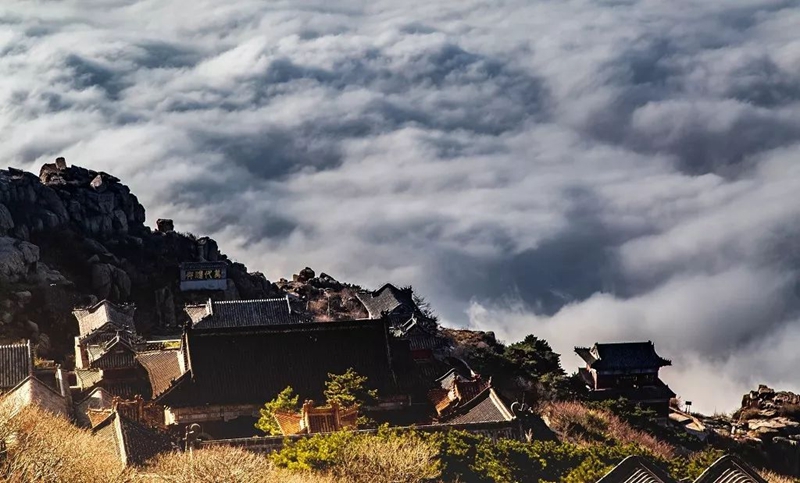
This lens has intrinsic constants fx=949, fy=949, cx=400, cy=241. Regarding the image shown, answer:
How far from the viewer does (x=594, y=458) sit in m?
36.8

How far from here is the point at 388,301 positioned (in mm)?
87750

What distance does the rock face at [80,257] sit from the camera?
77.5 meters

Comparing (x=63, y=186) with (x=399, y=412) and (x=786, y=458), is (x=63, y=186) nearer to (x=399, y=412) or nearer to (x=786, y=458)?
(x=399, y=412)

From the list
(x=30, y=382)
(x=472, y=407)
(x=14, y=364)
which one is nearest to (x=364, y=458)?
(x=472, y=407)

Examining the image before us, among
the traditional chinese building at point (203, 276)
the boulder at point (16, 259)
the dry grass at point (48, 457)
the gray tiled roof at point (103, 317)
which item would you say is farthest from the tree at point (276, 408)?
the traditional chinese building at point (203, 276)

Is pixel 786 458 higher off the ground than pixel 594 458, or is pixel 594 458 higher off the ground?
pixel 594 458

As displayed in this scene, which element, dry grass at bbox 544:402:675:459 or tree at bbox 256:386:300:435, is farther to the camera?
dry grass at bbox 544:402:675:459

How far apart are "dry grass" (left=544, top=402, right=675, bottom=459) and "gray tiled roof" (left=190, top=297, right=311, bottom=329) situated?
24.1m

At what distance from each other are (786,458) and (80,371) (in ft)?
159

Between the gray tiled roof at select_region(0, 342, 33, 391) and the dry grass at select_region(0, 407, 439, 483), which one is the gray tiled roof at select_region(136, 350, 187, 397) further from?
the dry grass at select_region(0, 407, 439, 483)

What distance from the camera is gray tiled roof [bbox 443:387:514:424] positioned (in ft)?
146

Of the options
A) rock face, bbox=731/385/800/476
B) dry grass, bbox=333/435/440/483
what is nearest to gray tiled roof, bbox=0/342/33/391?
Result: dry grass, bbox=333/435/440/483

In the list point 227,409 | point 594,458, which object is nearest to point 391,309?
point 227,409

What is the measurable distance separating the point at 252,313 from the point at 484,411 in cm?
3334
